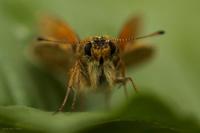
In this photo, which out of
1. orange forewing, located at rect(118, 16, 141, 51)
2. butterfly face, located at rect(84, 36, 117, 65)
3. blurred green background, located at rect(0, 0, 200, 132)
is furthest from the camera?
orange forewing, located at rect(118, 16, 141, 51)

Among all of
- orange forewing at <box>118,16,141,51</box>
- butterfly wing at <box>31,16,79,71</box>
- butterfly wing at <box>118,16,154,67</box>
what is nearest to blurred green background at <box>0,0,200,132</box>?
butterfly wing at <box>31,16,79,71</box>

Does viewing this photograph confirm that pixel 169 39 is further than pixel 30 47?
Yes

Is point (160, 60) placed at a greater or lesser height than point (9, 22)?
lesser

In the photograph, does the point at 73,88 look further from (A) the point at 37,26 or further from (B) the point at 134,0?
(B) the point at 134,0

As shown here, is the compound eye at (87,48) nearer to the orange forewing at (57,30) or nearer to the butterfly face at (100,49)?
the butterfly face at (100,49)

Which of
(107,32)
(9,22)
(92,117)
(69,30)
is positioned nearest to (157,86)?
(107,32)

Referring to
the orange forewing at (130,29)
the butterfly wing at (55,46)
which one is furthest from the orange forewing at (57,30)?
the orange forewing at (130,29)

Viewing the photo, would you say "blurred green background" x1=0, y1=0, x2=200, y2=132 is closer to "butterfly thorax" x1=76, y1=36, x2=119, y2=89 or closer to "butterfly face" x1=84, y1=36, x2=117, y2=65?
"butterfly thorax" x1=76, y1=36, x2=119, y2=89

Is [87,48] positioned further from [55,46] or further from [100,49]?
[55,46]
